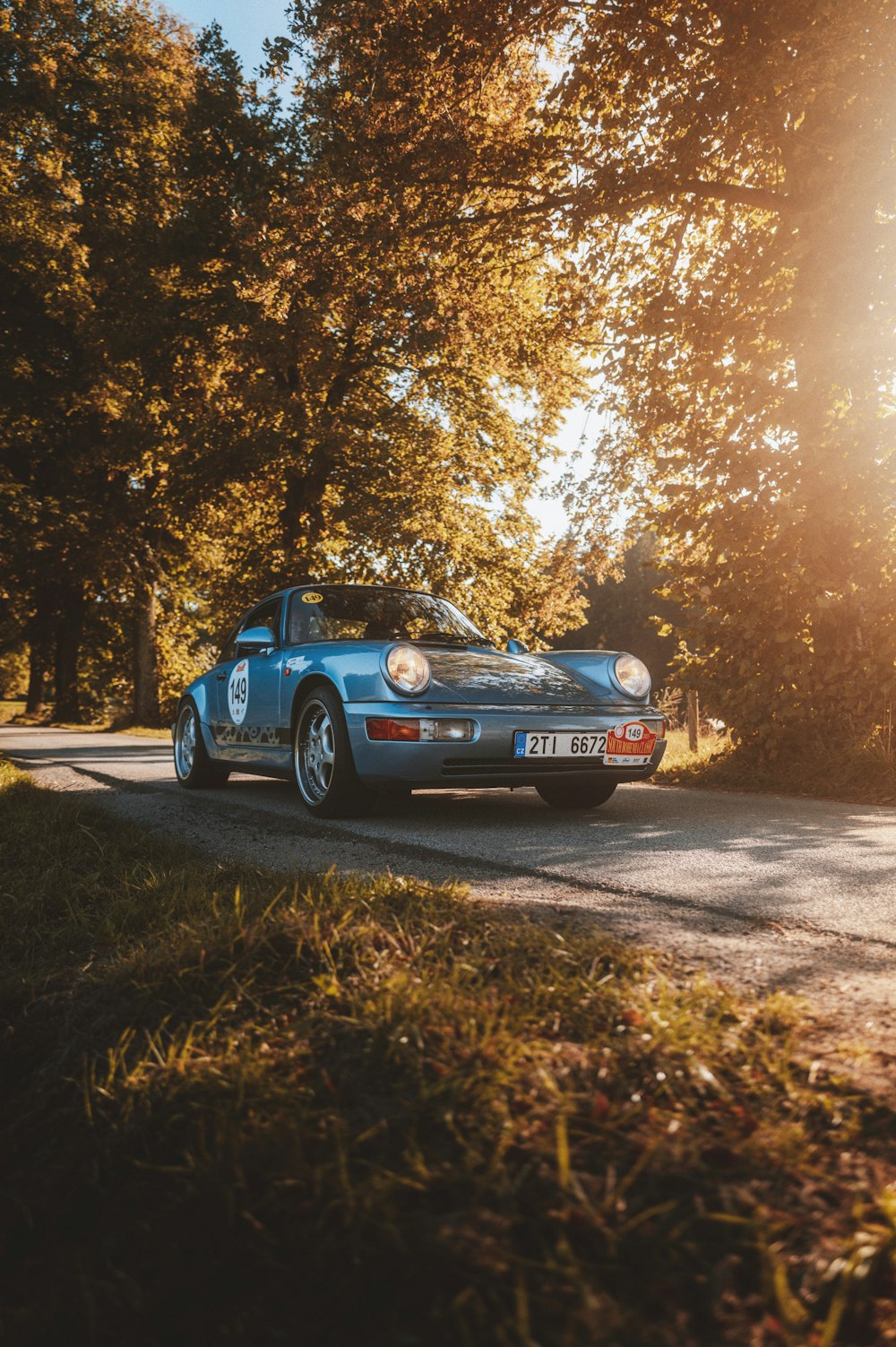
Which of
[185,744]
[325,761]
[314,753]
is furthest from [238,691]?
[325,761]

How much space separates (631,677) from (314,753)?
77.4 inches

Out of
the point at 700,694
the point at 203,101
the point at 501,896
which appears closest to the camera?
the point at 501,896

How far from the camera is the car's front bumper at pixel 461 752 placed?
4875 mm

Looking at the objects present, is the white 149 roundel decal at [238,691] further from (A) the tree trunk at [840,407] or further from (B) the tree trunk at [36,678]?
(B) the tree trunk at [36,678]

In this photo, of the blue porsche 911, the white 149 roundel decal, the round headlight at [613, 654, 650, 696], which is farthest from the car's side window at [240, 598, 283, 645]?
the round headlight at [613, 654, 650, 696]

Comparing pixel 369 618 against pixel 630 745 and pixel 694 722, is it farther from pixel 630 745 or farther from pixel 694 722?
pixel 694 722

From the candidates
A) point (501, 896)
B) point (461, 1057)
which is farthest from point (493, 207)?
point (461, 1057)

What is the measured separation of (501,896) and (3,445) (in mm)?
21071

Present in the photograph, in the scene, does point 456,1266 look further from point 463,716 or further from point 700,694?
point 700,694

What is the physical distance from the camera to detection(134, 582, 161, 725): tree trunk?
23516 mm

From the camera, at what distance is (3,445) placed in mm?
20781

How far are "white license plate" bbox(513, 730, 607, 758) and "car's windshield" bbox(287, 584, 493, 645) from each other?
1.30 meters

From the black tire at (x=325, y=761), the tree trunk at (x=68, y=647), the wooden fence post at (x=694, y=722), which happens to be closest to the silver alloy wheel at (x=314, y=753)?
the black tire at (x=325, y=761)

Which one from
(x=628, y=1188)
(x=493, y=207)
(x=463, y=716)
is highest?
(x=493, y=207)
